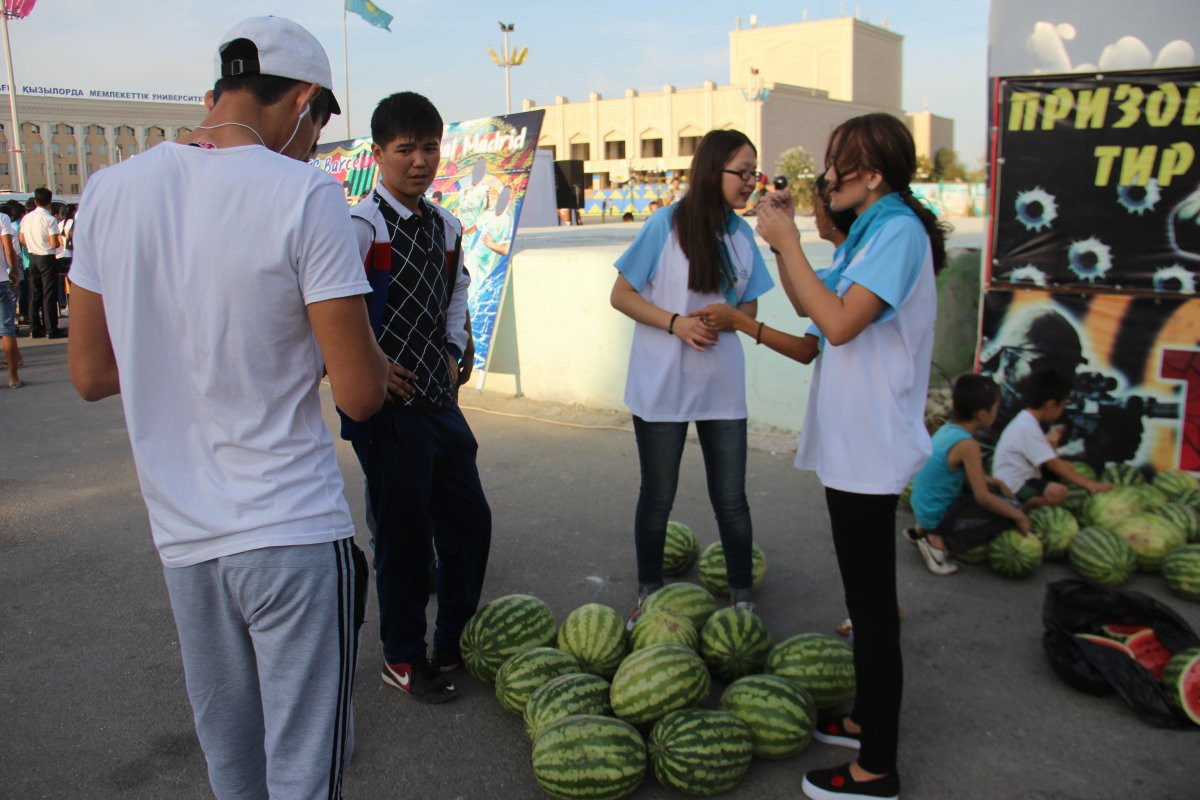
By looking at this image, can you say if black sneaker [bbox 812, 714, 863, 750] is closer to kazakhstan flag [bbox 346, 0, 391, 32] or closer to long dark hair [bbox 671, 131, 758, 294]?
long dark hair [bbox 671, 131, 758, 294]

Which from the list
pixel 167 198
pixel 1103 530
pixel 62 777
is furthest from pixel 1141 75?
pixel 62 777

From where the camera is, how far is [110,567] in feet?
16.6

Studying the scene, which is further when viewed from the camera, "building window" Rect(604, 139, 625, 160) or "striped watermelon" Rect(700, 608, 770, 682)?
"building window" Rect(604, 139, 625, 160)

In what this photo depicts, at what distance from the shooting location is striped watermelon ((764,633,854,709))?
337cm

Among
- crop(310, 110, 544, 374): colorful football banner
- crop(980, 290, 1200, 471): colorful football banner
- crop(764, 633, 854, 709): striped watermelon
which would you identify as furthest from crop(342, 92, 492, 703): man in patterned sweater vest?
crop(310, 110, 544, 374): colorful football banner

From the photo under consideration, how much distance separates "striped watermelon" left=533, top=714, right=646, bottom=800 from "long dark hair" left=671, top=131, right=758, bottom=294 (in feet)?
6.06

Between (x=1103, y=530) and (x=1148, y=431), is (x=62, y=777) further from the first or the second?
(x=1148, y=431)

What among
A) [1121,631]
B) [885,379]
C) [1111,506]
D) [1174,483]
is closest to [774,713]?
[885,379]

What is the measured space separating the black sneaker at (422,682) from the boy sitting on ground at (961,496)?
261 cm

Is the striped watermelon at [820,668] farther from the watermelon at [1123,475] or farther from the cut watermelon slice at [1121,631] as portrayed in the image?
the watermelon at [1123,475]

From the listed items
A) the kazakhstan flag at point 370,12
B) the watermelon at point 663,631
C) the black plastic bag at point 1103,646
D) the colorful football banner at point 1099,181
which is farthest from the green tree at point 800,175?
the watermelon at point 663,631

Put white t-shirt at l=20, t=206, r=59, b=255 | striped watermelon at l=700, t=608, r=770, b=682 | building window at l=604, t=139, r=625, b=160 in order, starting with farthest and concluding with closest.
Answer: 1. building window at l=604, t=139, r=625, b=160
2. white t-shirt at l=20, t=206, r=59, b=255
3. striped watermelon at l=700, t=608, r=770, b=682

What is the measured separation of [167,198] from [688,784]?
2.28m

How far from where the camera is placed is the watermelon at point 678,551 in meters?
4.66
